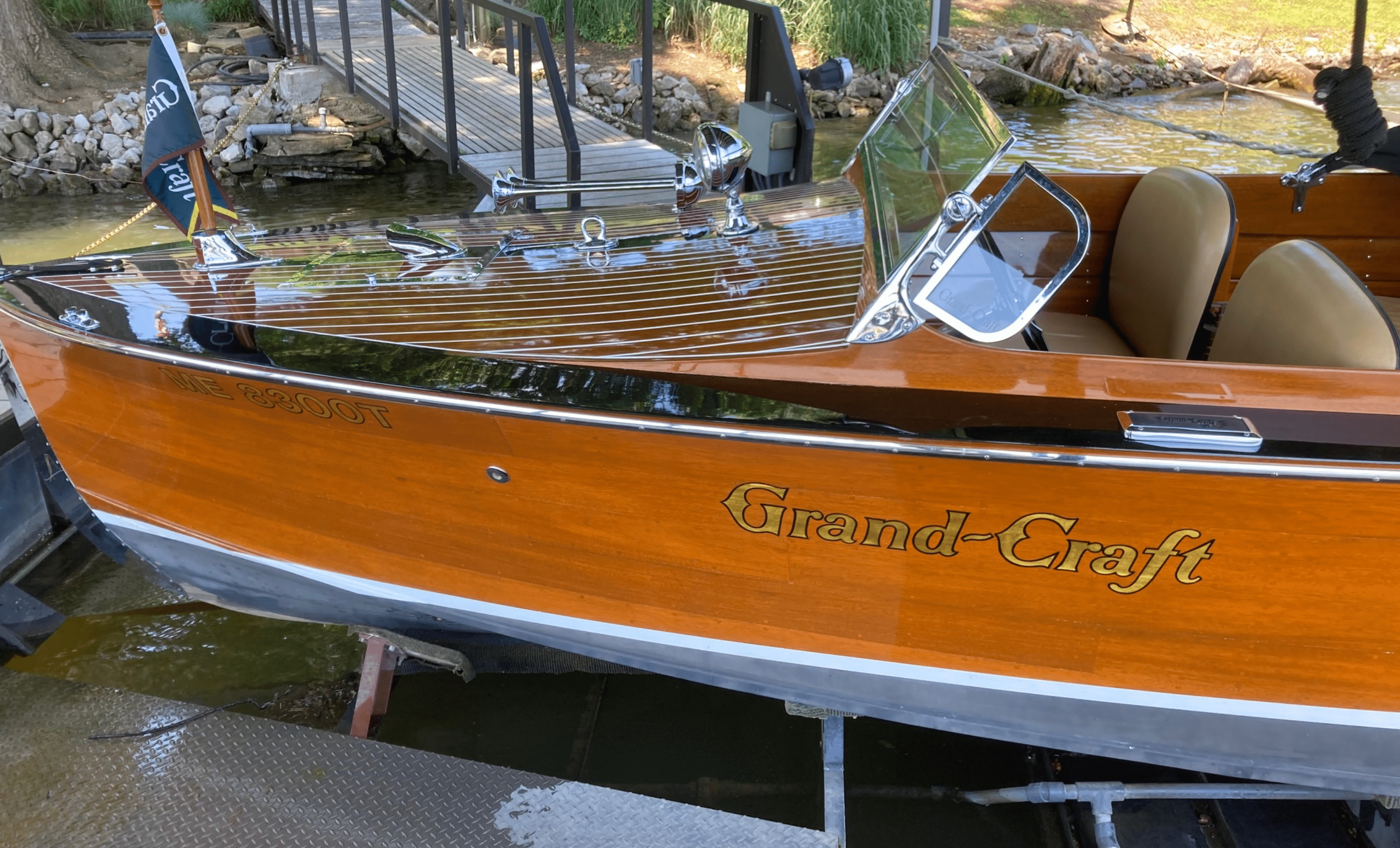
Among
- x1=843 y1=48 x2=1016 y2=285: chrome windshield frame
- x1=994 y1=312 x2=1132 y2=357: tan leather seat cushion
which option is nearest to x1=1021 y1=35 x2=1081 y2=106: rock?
x1=994 y1=312 x2=1132 y2=357: tan leather seat cushion

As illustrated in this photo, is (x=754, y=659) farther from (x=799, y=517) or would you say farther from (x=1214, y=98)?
(x=1214, y=98)

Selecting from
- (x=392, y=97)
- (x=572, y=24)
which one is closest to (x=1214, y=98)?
(x=572, y=24)

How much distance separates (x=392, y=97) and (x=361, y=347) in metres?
4.51

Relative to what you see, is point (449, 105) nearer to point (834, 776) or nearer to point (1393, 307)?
point (834, 776)

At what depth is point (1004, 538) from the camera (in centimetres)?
176

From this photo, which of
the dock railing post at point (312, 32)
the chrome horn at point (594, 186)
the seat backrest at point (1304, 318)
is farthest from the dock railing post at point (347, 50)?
the seat backrest at point (1304, 318)

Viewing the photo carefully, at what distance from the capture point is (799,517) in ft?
6.01

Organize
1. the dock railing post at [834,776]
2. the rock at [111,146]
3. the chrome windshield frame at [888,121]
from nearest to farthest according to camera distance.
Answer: the chrome windshield frame at [888,121]
the dock railing post at [834,776]
the rock at [111,146]

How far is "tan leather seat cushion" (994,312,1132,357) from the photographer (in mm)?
2639

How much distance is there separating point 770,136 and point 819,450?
269 cm

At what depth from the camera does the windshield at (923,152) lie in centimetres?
194

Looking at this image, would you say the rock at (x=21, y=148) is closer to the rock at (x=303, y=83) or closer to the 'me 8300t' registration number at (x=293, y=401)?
the rock at (x=303, y=83)

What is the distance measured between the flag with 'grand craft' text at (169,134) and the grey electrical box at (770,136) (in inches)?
90.1

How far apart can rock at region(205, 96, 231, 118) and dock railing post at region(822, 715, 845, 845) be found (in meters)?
8.30
